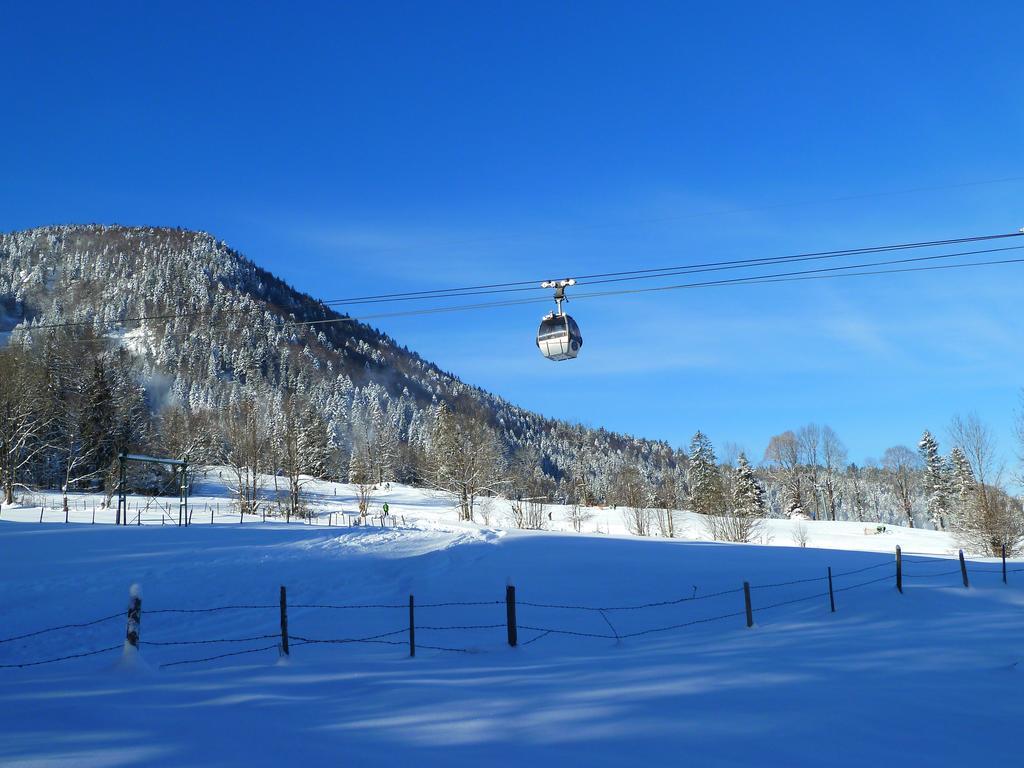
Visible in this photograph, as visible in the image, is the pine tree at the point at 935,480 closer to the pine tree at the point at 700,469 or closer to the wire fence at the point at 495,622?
the pine tree at the point at 700,469

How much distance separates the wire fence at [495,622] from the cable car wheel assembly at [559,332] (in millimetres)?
3871

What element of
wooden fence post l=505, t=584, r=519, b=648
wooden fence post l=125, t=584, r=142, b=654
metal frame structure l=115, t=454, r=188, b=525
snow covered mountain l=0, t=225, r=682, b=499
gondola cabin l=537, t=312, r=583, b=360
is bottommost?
wooden fence post l=505, t=584, r=519, b=648

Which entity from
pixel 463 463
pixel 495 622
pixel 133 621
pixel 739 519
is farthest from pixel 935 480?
pixel 133 621

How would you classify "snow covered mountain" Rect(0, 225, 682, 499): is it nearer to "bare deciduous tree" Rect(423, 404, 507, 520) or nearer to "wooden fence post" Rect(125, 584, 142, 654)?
"bare deciduous tree" Rect(423, 404, 507, 520)

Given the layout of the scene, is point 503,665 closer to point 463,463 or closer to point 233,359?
point 463,463

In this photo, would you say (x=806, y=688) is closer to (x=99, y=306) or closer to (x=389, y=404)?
(x=389, y=404)

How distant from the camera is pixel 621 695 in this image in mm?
7469

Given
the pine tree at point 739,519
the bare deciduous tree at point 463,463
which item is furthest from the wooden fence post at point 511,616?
the bare deciduous tree at point 463,463

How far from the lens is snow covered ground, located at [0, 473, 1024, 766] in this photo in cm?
572

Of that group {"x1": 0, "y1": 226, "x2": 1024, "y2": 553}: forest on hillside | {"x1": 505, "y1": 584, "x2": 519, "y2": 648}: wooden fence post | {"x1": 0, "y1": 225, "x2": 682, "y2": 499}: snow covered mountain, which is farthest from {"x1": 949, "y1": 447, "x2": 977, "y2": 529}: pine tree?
{"x1": 0, "y1": 225, "x2": 682, "y2": 499}: snow covered mountain

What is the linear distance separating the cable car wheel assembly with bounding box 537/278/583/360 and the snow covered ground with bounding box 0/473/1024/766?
4.67 m

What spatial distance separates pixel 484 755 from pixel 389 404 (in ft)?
509

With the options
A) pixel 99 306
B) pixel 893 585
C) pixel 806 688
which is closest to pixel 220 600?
pixel 806 688

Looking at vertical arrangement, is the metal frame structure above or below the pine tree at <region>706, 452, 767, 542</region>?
above
